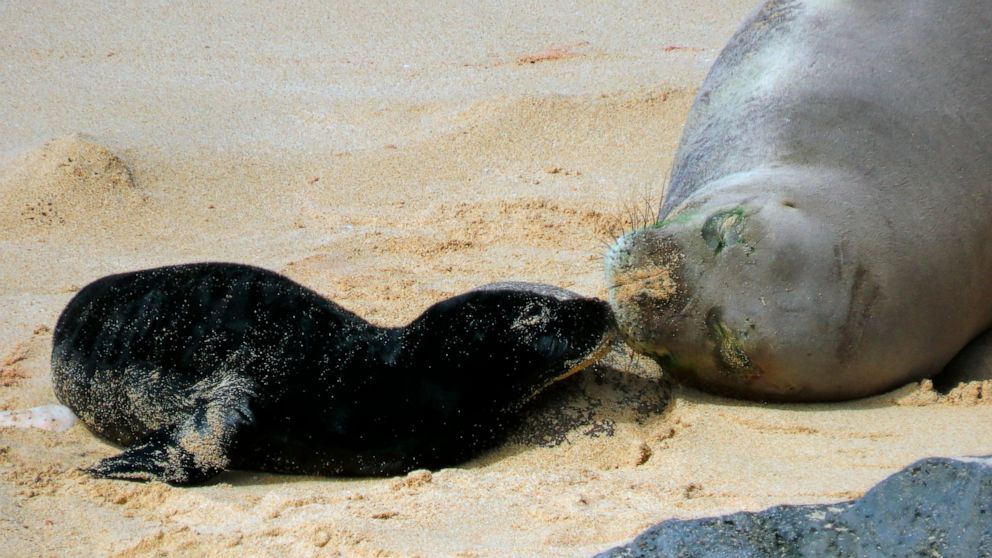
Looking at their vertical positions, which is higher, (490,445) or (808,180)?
(808,180)

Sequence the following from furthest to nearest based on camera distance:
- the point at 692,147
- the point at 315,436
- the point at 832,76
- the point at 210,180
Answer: the point at 210,180
the point at 692,147
the point at 832,76
the point at 315,436

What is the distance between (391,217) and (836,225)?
87.5 inches

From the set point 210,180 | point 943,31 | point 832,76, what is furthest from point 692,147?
point 210,180

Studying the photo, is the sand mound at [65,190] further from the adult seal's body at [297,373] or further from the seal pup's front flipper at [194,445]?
the seal pup's front flipper at [194,445]

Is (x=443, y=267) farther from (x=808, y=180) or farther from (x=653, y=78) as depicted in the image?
(x=653, y=78)

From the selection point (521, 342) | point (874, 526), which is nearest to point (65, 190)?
point (521, 342)

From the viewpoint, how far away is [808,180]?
373cm

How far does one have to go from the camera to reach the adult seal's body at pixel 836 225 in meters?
3.49

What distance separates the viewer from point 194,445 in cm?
337

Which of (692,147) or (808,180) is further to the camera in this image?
(692,147)

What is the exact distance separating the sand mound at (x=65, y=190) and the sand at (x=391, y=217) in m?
0.01

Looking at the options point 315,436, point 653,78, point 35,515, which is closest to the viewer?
point 35,515

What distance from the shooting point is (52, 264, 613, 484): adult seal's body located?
3385 millimetres

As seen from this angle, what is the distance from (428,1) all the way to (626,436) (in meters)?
4.80
